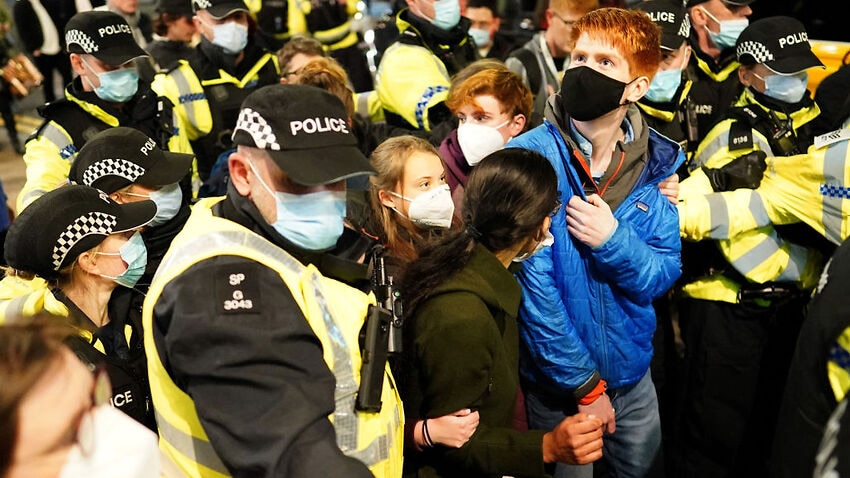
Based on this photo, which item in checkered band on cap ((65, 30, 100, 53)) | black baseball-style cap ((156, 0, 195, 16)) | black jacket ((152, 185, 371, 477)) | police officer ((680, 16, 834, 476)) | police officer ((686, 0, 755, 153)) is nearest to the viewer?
black jacket ((152, 185, 371, 477))

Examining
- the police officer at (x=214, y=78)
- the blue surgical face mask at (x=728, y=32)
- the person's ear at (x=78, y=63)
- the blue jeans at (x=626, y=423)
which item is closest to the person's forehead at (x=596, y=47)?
the blue jeans at (x=626, y=423)

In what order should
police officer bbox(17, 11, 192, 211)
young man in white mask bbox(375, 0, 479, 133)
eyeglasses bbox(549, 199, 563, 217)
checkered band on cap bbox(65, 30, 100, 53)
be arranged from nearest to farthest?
eyeglasses bbox(549, 199, 563, 217) < police officer bbox(17, 11, 192, 211) < checkered band on cap bbox(65, 30, 100, 53) < young man in white mask bbox(375, 0, 479, 133)

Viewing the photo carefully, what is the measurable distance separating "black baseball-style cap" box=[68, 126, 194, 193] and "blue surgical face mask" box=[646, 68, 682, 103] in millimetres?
2295

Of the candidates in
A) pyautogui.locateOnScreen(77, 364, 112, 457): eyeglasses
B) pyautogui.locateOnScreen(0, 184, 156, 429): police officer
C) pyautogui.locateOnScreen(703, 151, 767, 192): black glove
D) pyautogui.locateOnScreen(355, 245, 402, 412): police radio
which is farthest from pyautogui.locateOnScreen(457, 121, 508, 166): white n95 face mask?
pyautogui.locateOnScreen(77, 364, 112, 457): eyeglasses

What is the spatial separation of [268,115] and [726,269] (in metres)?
2.43

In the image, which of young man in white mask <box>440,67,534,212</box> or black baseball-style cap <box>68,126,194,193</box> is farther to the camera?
young man in white mask <box>440,67,534,212</box>

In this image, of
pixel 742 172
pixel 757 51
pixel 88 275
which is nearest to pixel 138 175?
pixel 88 275

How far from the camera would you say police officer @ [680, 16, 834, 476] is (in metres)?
3.51

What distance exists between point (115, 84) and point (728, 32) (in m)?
3.39

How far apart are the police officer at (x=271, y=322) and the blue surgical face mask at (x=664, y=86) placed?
260 centimetres

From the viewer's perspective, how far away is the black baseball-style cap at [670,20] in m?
4.18

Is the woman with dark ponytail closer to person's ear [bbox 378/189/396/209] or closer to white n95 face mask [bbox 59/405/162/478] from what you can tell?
person's ear [bbox 378/189/396/209]

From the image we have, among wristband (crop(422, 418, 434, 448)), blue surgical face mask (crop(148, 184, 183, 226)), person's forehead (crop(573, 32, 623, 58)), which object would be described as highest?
person's forehead (crop(573, 32, 623, 58))

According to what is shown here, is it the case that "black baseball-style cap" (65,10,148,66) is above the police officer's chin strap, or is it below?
below
